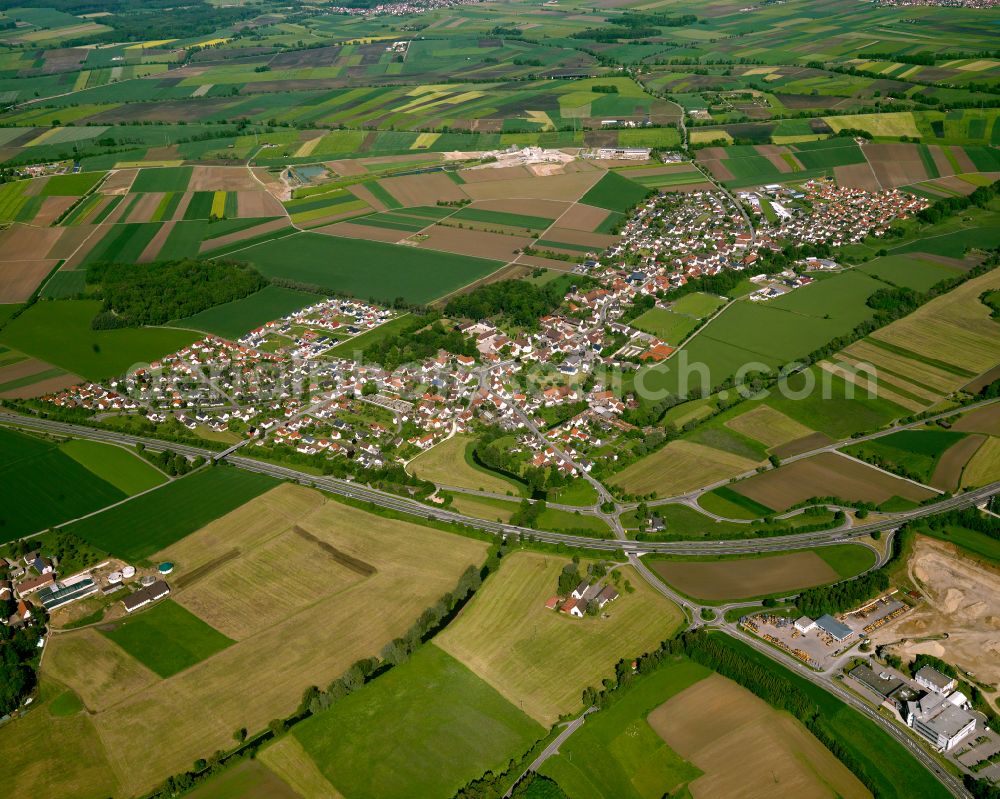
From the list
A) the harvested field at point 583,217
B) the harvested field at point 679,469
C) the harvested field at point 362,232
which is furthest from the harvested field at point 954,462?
the harvested field at point 362,232

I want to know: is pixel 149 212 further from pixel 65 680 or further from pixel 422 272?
pixel 65 680

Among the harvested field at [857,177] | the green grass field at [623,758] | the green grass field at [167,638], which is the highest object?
the harvested field at [857,177]

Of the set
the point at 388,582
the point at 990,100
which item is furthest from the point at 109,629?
the point at 990,100

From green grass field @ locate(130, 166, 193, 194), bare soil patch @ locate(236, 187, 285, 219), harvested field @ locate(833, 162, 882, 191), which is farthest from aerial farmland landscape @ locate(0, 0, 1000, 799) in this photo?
bare soil patch @ locate(236, 187, 285, 219)

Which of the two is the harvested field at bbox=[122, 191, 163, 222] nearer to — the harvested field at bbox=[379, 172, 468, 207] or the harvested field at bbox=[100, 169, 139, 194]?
the harvested field at bbox=[100, 169, 139, 194]

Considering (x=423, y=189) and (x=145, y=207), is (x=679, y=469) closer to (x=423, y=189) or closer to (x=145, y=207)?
(x=423, y=189)

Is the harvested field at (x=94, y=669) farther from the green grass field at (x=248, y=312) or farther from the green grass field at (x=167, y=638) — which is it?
the green grass field at (x=248, y=312)
